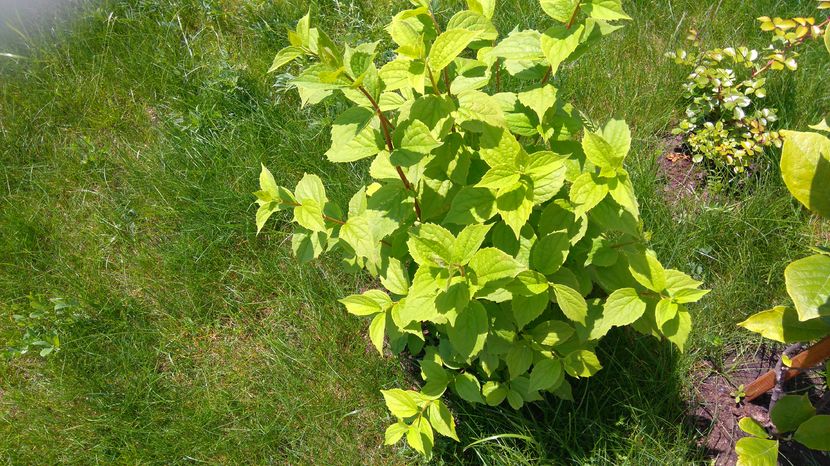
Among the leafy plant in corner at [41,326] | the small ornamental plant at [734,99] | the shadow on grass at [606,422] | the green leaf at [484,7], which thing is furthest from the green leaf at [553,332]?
the leafy plant in corner at [41,326]

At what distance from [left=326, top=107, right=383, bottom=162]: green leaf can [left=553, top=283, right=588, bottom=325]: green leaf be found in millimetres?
604

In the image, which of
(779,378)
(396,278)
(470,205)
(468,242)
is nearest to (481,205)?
(470,205)

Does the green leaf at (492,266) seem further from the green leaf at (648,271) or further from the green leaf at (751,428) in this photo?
the green leaf at (751,428)

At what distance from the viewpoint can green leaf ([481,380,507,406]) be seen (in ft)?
6.61

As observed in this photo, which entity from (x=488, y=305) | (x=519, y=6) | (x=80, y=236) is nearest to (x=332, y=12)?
(x=519, y=6)

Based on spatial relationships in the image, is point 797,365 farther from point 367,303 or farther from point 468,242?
point 367,303

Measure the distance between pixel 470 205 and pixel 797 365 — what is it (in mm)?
1098

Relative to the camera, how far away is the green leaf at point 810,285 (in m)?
1.35

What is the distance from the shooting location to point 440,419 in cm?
186

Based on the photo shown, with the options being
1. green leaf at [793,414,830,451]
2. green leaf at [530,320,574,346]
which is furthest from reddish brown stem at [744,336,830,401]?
green leaf at [530,320,574,346]

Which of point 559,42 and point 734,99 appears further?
point 734,99

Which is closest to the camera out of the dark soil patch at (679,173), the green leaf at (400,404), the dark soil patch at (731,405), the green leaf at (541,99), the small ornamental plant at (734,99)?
the green leaf at (541,99)

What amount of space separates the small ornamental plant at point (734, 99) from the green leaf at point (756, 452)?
1.25m

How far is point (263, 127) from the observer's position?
3154 millimetres
